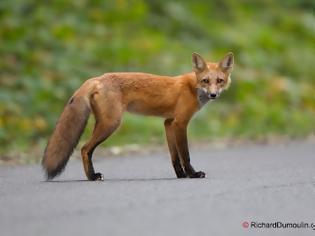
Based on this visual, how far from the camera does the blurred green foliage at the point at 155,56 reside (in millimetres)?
16781

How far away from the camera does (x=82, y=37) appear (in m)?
20.1

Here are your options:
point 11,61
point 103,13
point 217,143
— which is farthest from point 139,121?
point 103,13

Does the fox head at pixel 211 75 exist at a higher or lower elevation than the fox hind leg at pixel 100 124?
higher

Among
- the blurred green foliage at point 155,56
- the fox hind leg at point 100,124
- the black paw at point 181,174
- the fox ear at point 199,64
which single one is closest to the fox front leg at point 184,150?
the black paw at point 181,174

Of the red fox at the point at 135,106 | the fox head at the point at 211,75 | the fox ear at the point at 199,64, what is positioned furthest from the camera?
the fox ear at the point at 199,64

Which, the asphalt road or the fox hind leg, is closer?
the asphalt road

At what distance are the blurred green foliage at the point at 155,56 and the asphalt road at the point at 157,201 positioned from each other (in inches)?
188

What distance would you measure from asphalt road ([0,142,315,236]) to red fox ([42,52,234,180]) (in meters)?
0.30

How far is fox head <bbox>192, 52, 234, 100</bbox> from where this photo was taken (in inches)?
420

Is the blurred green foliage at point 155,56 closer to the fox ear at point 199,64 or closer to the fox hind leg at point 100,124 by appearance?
the fox hind leg at point 100,124

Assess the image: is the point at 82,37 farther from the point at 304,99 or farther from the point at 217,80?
the point at 217,80

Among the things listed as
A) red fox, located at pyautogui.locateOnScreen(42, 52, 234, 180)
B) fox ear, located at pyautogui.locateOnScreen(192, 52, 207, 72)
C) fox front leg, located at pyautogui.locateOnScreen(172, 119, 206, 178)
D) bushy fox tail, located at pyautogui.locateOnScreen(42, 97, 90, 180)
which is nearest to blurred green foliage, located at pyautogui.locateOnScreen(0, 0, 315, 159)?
red fox, located at pyautogui.locateOnScreen(42, 52, 234, 180)

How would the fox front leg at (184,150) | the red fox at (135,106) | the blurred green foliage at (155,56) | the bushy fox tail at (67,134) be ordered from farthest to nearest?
the blurred green foliage at (155,56), the fox front leg at (184,150), the red fox at (135,106), the bushy fox tail at (67,134)

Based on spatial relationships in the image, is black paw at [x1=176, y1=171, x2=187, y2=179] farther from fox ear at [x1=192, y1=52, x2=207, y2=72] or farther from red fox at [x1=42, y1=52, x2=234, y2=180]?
fox ear at [x1=192, y1=52, x2=207, y2=72]
